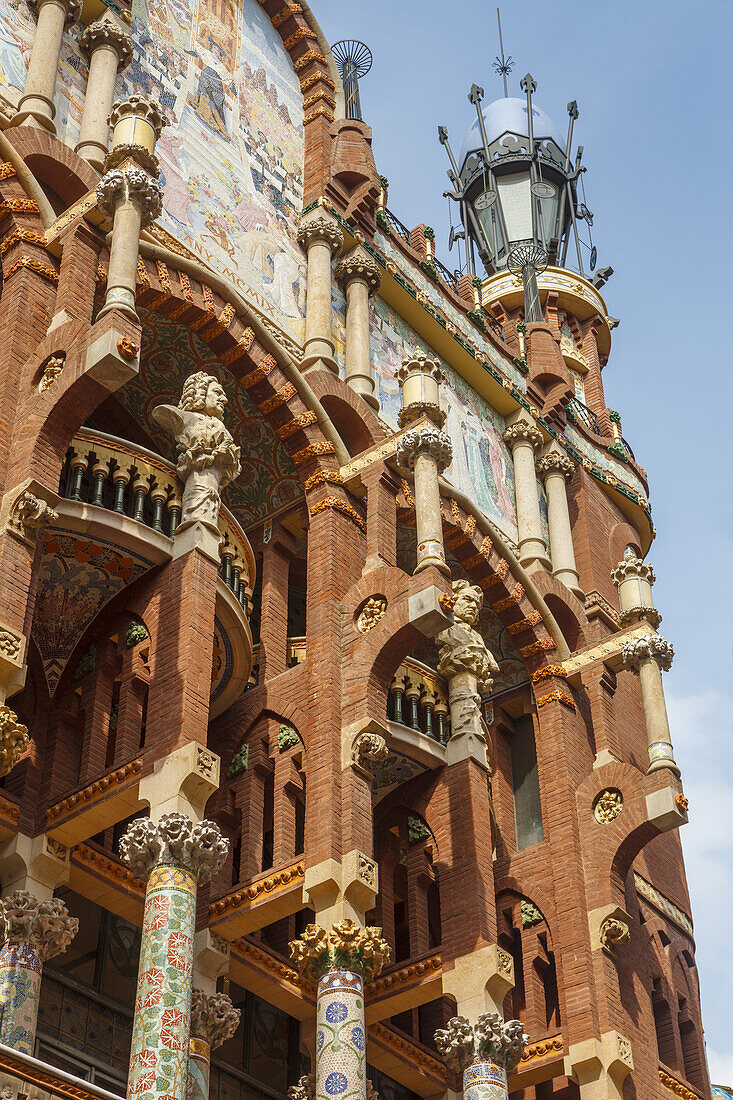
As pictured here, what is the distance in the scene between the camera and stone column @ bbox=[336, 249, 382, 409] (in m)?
19.1

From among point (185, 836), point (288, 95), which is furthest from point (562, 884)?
point (288, 95)

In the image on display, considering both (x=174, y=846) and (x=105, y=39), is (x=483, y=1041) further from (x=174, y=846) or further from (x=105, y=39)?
(x=105, y=39)

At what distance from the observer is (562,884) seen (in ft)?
59.0

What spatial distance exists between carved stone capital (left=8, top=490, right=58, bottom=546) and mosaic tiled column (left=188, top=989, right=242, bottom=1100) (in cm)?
409

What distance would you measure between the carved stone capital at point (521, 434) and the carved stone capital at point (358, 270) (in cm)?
348

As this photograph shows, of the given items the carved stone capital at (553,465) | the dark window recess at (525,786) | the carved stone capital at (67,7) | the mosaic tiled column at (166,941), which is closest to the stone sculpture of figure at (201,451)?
the mosaic tiled column at (166,941)

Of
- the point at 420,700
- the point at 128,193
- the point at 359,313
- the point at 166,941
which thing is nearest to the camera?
the point at 166,941

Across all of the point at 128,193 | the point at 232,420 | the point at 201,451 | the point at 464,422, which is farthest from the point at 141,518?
the point at 464,422

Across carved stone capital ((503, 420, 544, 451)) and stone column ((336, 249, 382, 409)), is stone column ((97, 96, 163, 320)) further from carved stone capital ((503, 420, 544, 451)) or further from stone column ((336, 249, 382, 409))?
carved stone capital ((503, 420, 544, 451))

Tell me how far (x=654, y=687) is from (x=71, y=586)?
23.3 feet

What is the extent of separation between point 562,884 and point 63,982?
5751 mm

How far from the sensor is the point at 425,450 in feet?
54.6

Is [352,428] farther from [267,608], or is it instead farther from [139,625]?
[139,625]

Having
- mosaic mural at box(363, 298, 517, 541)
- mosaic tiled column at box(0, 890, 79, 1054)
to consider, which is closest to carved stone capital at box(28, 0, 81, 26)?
mosaic mural at box(363, 298, 517, 541)
